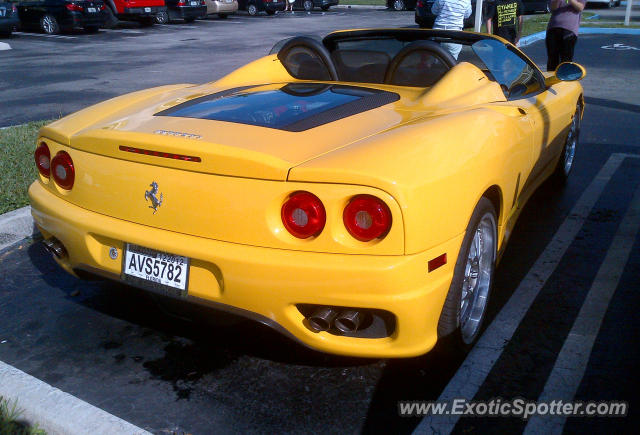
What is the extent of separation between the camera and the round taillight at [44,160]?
3.41 m

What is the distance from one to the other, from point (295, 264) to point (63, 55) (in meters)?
15.7

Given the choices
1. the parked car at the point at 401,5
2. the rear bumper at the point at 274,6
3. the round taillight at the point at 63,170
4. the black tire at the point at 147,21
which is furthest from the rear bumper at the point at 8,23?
the round taillight at the point at 63,170

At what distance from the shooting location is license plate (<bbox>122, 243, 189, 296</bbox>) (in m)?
2.84

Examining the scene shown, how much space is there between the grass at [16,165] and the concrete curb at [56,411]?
8.01 ft

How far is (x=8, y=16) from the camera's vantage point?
20.1 meters

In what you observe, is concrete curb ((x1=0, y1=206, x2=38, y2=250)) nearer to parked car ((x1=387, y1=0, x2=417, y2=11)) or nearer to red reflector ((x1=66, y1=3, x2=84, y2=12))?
red reflector ((x1=66, y1=3, x2=84, y2=12))

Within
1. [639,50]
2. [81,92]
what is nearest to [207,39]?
[81,92]

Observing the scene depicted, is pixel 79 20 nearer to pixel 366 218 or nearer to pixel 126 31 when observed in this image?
pixel 126 31

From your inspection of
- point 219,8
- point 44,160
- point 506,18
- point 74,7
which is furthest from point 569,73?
point 219,8

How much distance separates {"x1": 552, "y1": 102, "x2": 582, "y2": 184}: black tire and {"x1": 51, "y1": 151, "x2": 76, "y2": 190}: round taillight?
3835 millimetres

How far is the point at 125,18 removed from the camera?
80.2ft

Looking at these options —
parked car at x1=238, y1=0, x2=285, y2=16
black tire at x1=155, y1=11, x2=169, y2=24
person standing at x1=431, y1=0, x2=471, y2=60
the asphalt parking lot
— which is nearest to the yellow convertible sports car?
the asphalt parking lot

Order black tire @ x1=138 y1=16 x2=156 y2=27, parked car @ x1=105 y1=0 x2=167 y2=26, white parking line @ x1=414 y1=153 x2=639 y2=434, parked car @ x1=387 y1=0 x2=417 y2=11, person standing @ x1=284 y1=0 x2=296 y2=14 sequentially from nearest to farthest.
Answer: white parking line @ x1=414 y1=153 x2=639 y2=434 → parked car @ x1=105 y1=0 x2=167 y2=26 → black tire @ x1=138 y1=16 x2=156 y2=27 → parked car @ x1=387 y1=0 x2=417 y2=11 → person standing @ x1=284 y1=0 x2=296 y2=14

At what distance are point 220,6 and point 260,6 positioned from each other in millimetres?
3018
